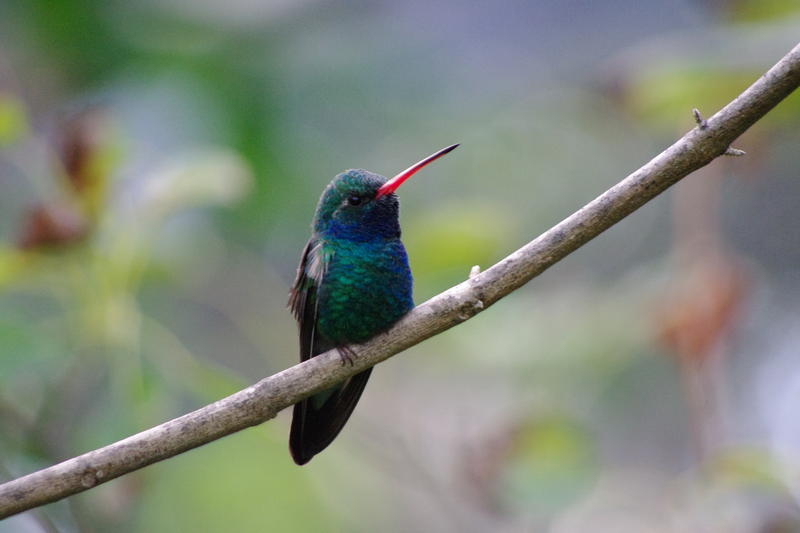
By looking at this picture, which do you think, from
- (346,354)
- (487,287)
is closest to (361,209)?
(346,354)

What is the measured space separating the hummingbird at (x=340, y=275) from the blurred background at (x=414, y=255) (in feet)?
0.68

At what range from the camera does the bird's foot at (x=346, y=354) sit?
2.79 m

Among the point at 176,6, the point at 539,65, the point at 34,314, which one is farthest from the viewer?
the point at 539,65

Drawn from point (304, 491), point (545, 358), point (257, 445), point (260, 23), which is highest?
point (260, 23)

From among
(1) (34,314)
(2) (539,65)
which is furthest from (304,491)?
(2) (539,65)

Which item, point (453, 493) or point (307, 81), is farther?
point (307, 81)

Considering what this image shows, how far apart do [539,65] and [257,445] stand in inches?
192

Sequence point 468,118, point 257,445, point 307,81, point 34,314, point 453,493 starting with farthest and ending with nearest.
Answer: point 468,118, point 307,81, point 34,314, point 453,493, point 257,445

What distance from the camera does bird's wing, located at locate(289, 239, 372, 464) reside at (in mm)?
3387

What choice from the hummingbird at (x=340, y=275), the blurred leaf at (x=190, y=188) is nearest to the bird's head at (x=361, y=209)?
the hummingbird at (x=340, y=275)

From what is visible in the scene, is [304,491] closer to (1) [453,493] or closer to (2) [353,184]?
(1) [453,493]

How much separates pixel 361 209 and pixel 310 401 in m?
0.70

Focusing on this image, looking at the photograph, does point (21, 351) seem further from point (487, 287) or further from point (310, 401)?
point (487, 287)

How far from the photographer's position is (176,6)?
576 centimetres
